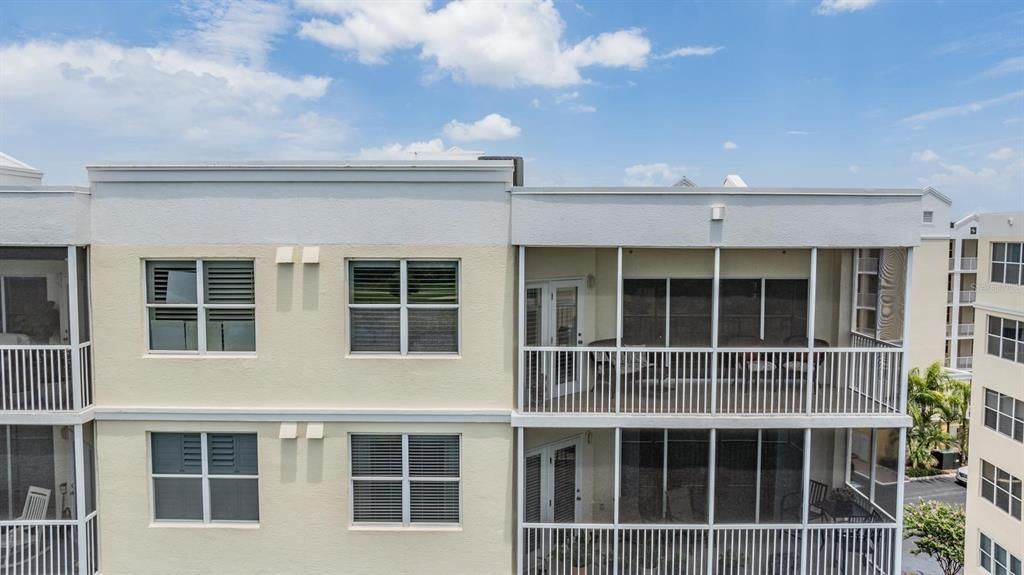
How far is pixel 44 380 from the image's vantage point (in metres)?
8.30

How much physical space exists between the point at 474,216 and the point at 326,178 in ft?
7.17

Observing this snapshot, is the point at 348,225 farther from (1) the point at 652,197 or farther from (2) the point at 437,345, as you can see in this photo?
(1) the point at 652,197

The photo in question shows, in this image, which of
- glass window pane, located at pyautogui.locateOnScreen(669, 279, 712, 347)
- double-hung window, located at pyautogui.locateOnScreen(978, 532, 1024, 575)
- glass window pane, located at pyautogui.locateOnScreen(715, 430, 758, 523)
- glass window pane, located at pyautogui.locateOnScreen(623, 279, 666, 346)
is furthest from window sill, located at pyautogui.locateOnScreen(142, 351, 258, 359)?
double-hung window, located at pyautogui.locateOnScreen(978, 532, 1024, 575)

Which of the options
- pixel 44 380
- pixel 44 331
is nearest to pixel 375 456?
pixel 44 380

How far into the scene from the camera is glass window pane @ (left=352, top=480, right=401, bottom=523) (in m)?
8.47

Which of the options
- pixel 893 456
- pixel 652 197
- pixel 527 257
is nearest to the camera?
pixel 652 197

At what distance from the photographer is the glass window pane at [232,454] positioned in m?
8.42

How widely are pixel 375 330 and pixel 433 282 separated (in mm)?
1118

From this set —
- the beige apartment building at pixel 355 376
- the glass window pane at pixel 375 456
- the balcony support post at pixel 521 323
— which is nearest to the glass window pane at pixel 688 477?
the beige apartment building at pixel 355 376

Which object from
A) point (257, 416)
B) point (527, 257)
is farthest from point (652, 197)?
point (257, 416)

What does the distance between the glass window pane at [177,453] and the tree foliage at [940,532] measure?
2479cm

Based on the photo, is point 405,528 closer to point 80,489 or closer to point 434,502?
point 434,502

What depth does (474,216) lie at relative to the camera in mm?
8164

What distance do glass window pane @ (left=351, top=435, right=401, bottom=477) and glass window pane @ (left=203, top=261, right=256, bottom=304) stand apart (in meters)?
2.64
